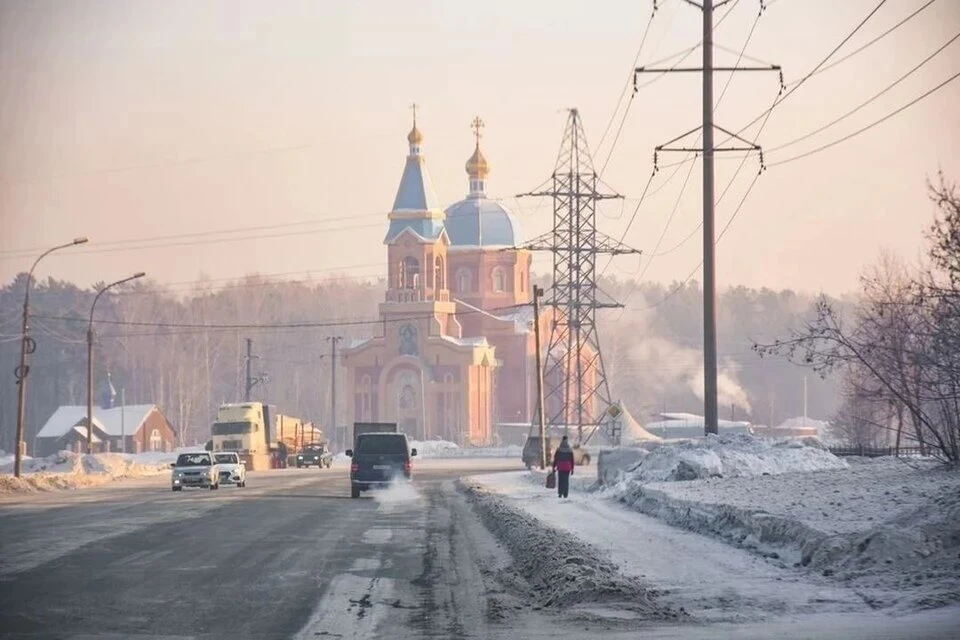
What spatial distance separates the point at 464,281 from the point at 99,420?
109 feet

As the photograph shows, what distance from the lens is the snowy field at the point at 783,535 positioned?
56.3ft

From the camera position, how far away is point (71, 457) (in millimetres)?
79125

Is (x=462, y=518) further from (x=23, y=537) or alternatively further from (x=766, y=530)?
(x=766, y=530)

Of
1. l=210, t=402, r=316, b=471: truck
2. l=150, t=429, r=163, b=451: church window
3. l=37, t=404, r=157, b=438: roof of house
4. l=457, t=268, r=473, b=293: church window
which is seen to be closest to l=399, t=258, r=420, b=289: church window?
l=457, t=268, r=473, b=293: church window

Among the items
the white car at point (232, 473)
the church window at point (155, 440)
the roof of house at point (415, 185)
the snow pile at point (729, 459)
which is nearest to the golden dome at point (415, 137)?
the roof of house at point (415, 185)

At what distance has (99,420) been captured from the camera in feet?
433

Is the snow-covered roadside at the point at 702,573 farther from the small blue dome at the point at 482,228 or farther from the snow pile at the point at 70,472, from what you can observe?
the small blue dome at the point at 482,228

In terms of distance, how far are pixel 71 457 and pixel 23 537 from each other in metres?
52.4

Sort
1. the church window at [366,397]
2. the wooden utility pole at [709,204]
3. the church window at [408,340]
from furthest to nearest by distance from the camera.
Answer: the church window at [408,340] → the church window at [366,397] → the wooden utility pole at [709,204]

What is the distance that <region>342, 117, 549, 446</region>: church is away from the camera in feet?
A: 408

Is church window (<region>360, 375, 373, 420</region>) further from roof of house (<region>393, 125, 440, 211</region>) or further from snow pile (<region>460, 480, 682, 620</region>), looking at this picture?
snow pile (<region>460, 480, 682, 620</region>)

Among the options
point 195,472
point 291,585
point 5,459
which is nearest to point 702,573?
point 291,585

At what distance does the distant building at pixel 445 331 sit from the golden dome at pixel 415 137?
0.10 m

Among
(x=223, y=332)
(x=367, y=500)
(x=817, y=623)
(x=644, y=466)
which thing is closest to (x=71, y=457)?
(x=367, y=500)
